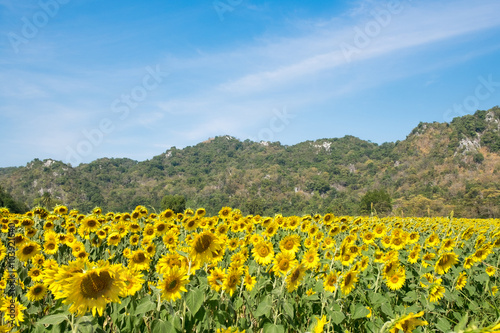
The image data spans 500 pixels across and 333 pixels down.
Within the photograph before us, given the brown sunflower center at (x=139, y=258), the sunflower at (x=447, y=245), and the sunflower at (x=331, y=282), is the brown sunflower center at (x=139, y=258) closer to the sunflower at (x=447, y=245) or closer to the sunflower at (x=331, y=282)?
the sunflower at (x=331, y=282)

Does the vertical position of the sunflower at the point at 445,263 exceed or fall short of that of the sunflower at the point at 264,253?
it falls short

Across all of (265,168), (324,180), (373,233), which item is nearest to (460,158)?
(324,180)

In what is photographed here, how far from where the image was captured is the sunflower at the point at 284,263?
2.68m

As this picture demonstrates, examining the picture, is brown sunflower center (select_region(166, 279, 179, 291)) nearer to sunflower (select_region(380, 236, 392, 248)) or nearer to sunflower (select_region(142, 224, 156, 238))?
sunflower (select_region(142, 224, 156, 238))

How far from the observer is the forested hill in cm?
10900

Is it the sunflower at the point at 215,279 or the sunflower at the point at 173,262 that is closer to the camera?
the sunflower at the point at 173,262

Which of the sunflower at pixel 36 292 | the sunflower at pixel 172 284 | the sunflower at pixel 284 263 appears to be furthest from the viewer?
the sunflower at pixel 36 292

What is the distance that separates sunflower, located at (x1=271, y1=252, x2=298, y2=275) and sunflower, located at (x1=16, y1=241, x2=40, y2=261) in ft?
10.6

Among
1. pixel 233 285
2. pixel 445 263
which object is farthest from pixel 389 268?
pixel 233 285

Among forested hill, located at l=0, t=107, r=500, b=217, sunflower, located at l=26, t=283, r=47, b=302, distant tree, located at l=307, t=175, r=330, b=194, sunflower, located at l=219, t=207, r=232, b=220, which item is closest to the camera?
sunflower, located at l=26, t=283, r=47, b=302

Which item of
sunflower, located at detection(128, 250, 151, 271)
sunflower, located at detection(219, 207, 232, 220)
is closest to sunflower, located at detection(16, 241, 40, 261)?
sunflower, located at detection(128, 250, 151, 271)

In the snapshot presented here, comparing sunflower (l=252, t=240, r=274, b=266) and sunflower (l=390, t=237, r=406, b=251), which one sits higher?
sunflower (l=252, t=240, r=274, b=266)

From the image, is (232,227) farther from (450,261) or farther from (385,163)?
(385,163)

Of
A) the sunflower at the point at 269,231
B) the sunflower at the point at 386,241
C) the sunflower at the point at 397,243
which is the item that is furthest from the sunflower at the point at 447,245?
the sunflower at the point at 269,231
